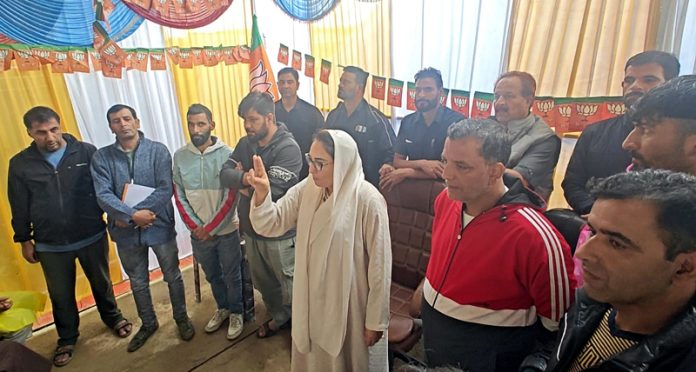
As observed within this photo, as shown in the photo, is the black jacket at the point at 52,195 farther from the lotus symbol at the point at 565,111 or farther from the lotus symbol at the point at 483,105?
the lotus symbol at the point at 565,111

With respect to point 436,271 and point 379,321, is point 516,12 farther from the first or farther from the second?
point 379,321

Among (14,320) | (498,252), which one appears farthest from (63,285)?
(498,252)

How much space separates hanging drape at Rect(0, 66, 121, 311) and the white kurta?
2.37 metres

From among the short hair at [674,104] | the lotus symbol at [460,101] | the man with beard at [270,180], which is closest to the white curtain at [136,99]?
the man with beard at [270,180]

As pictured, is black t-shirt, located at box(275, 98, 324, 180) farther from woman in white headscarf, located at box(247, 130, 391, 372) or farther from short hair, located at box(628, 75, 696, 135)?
short hair, located at box(628, 75, 696, 135)

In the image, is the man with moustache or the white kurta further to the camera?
the man with moustache

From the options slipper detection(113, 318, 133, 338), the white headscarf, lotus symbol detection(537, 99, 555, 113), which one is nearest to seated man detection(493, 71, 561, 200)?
lotus symbol detection(537, 99, 555, 113)

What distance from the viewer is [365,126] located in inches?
112

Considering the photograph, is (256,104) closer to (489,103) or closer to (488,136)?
(488,136)

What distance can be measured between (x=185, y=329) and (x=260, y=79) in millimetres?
2170

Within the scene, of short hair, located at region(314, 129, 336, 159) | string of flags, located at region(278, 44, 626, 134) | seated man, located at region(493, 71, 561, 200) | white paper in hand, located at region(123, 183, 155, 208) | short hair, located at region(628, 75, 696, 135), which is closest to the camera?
short hair, located at region(628, 75, 696, 135)

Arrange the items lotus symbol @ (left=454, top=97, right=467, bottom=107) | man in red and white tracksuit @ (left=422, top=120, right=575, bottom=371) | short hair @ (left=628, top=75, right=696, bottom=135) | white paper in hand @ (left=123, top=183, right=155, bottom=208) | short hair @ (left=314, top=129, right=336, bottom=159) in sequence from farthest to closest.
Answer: lotus symbol @ (left=454, top=97, right=467, bottom=107), white paper in hand @ (left=123, top=183, right=155, bottom=208), short hair @ (left=314, top=129, right=336, bottom=159), man in red and white tracksuit @ (left=422, top=120, right=575, bottom=371), short hair @ (left=628, top=75, right=696, bottom=135)

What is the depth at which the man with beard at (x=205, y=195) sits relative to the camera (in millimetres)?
2496

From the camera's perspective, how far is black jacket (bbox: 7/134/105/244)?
7.52 ft
